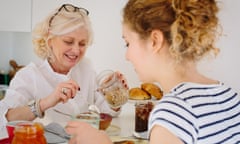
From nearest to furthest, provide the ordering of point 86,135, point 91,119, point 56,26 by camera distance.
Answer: point 86,135 → point 91,119 → point 56,26

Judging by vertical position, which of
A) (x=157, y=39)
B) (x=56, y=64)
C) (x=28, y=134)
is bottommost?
(x=28, y=134)

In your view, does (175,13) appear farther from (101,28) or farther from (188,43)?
(101,28)

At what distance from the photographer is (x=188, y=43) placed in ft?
2.35

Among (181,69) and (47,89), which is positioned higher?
(181,69)

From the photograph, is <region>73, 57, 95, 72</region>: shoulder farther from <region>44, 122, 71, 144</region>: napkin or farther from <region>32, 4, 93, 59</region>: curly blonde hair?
<region>44, 122, 71, 144</region>: napkin

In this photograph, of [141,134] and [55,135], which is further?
[141,134]

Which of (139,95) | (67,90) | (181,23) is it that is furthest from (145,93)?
(181,23)

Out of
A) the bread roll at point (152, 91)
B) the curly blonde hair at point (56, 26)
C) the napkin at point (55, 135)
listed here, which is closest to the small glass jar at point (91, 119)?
the napkin at point (55, 135)

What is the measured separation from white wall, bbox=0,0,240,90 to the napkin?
2.81 feet

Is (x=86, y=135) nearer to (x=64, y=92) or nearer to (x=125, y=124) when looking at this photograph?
(x=64, y=92)

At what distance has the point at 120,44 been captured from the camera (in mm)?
2068

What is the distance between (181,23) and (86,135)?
34 cm

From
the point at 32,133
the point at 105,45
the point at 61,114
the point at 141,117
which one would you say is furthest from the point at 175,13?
the point at 105,45

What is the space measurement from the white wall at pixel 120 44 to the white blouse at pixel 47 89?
36 cm
